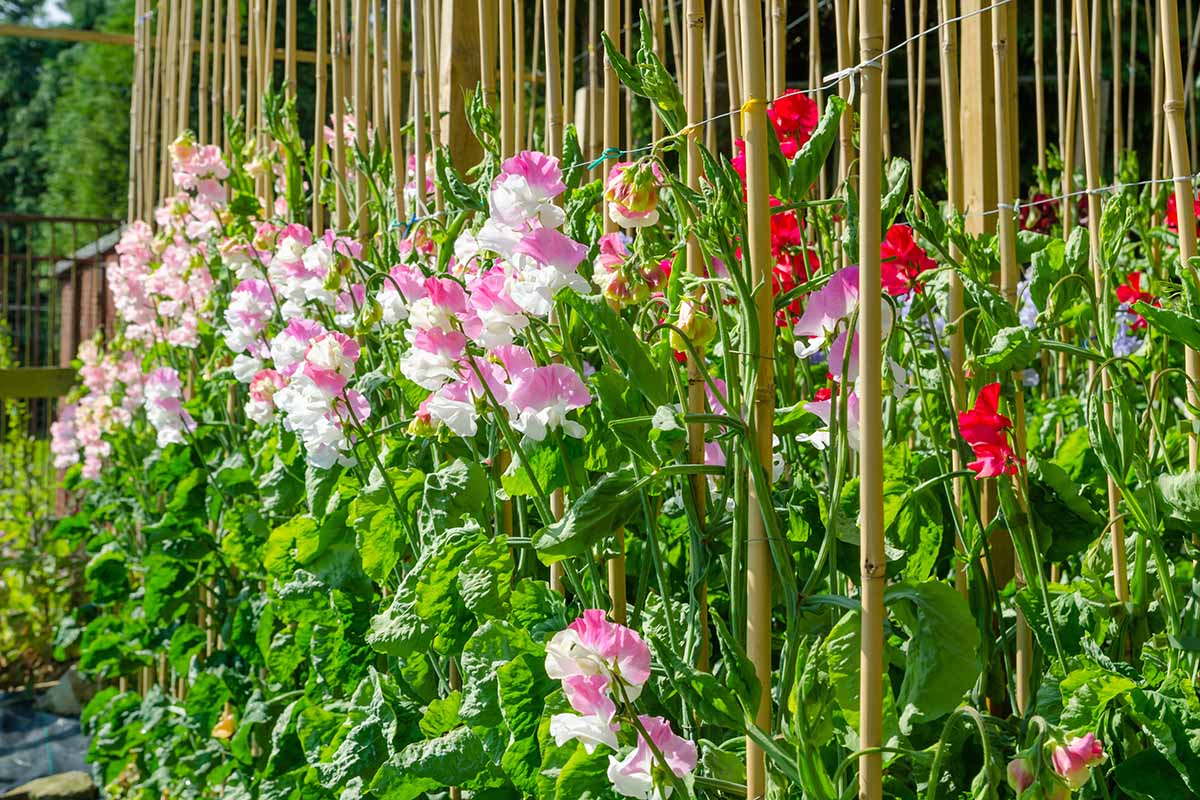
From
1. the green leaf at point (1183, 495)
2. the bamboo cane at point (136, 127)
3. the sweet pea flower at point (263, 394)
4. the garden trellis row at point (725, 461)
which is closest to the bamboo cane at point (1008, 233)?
the garden trellis row at point (725, 461)

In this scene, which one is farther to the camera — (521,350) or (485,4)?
(485,4)

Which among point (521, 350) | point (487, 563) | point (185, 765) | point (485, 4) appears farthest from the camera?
point (185, 765)

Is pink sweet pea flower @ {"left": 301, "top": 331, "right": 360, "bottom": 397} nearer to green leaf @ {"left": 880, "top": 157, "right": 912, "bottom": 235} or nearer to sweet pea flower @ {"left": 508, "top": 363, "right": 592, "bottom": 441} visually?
sweet pea flower @ {"left": 508, "top": 363, "right": 592, "bottom": 441}

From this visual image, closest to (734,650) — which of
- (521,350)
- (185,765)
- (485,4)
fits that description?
(521,350)

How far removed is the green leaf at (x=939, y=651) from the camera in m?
0.72

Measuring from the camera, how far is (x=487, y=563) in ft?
3.29

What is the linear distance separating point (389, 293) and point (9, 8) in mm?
25843

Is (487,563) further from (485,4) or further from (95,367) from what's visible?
(95,367)

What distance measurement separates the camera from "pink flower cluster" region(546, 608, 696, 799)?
73cm

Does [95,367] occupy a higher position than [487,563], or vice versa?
[95,367]

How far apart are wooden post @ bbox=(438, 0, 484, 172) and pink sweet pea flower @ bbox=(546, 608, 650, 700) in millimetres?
851

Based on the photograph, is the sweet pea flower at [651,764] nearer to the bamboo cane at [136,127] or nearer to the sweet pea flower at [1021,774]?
the sweet pea flower at [1021,774]

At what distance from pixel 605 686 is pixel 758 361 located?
0.71 feet

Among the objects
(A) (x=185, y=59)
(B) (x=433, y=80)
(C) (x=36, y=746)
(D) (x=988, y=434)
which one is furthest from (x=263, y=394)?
(C) (x=36, y=746)
